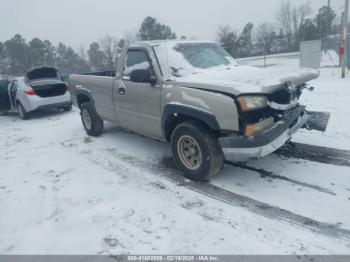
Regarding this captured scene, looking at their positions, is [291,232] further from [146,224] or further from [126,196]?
[126,196]

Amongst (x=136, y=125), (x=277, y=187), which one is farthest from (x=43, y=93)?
(x=277, y=187)

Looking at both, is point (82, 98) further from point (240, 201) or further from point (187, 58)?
point (240, 201)

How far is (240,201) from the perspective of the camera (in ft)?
12.5

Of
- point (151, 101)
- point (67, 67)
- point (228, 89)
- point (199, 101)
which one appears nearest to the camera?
point (228, 89)

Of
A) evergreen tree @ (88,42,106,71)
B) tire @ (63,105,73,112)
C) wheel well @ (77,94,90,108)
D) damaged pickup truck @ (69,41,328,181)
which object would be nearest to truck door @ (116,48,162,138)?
damaged pickup truck @ (69,41,328,181)

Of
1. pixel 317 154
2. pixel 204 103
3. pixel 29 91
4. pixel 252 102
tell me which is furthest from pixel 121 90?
pixel 29 91

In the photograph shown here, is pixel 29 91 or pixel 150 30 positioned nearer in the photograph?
pixel 29 91

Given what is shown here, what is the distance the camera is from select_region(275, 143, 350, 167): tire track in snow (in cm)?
467

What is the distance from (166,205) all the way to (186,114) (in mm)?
1249

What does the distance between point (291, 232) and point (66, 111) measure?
32.1 ft

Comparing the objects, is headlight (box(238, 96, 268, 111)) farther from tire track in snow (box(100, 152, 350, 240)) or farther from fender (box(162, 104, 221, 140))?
tire track in snow (box(100, 152, 350, 240))

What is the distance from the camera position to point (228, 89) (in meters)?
3.67

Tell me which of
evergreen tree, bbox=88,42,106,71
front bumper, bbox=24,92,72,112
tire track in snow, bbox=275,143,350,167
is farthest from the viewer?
evergreen tree, bbox=88,42,106,71

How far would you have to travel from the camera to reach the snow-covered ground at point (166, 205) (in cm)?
309
